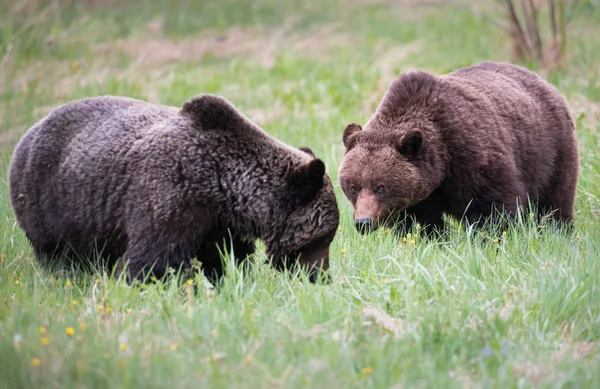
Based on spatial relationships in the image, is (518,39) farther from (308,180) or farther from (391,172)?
(308,180)

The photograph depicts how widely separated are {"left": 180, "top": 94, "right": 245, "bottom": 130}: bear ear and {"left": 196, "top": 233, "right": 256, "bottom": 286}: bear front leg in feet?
2.46

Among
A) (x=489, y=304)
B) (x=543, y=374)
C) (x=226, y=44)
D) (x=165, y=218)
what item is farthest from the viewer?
(x=226, y=44)

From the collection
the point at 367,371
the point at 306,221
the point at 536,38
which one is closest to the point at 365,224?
the point at 306,221

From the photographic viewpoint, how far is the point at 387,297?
5.00 meters

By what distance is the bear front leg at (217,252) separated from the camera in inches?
220

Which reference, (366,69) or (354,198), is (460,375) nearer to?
(354,198)

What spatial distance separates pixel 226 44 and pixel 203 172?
12829mm

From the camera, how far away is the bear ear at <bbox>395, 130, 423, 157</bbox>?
6.68 metres

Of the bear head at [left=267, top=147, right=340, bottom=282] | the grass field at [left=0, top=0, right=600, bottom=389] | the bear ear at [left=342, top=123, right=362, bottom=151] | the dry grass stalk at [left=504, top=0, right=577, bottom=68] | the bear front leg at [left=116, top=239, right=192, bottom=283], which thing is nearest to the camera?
the grass field at [left=0, top=0, right=600, bottom=389]

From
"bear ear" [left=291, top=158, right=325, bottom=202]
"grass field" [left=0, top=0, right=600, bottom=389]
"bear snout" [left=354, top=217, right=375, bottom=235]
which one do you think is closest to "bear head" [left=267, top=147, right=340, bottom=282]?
"bear ear" [left=291, top=158, right=325, bottom=202]

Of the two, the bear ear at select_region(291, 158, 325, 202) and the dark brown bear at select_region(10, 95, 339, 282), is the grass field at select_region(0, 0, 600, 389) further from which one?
the bear ear at select_region(291, 158, 325, 202)

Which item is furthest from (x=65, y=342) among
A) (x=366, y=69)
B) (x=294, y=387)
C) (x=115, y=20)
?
(x=115, y=20)

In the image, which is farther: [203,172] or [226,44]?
[226,44]

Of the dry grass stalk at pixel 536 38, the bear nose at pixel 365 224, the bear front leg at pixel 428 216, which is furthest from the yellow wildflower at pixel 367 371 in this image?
the dry grass stalk at pixel 536 38
